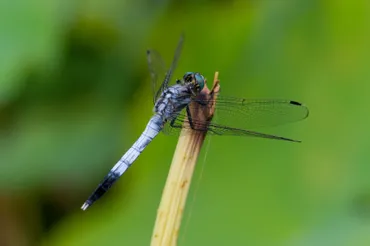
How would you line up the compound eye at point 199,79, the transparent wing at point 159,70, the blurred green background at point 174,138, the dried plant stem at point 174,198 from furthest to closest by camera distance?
the transparent wing at point 159,70, the compound eye at point 199,79, the blurred green background at point 174,138, the dried plant stem at point 174,198

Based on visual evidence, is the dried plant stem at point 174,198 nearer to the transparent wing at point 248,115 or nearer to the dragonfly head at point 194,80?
the transparent wing at point 248,115

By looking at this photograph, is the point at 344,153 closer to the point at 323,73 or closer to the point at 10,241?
the point at 323,73

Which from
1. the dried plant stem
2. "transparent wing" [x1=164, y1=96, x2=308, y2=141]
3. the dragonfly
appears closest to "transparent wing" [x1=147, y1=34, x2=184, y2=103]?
the dragonfly

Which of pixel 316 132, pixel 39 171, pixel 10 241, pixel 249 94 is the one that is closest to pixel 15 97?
pixel 39 171

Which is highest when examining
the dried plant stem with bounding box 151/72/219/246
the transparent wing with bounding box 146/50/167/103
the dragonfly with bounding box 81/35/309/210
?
the transparent wing with bounding box 146/50/167/103

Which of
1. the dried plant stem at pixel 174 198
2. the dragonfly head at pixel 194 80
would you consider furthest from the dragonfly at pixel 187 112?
the dried plant stem at pixel 174 198

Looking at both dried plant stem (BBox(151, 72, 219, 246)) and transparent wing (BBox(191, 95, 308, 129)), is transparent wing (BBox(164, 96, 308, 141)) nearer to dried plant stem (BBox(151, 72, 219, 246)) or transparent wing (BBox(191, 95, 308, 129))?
transparent wing (BBox(191, 95, 308, 129))

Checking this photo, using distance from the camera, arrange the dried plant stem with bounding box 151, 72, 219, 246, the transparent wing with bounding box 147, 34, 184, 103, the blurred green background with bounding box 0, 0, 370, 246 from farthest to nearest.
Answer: the transparent wing with bounding box 147, 34, 184, 103 < the blurred green background with bounding box 0, 0, 370, 246 < the dried plant stem with bounding box 151, 72, 219, 246
